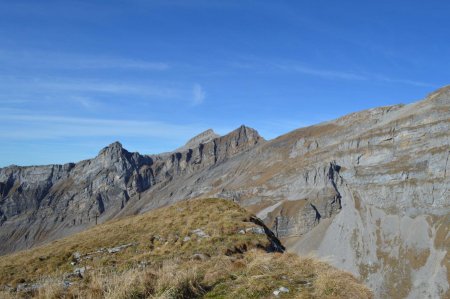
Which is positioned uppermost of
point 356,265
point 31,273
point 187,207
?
point 187,207

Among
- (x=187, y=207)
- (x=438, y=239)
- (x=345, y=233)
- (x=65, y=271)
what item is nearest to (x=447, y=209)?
(x=438, y=239)

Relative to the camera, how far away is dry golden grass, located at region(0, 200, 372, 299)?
10281 mm

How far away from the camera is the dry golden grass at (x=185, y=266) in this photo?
10.3 meters

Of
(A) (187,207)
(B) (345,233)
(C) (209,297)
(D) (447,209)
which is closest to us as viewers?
(C) (209,297)

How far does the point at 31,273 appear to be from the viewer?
2022 centimetres

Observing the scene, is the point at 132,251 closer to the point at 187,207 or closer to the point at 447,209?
the point at 187,207

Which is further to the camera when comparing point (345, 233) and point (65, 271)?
point (345, 233)

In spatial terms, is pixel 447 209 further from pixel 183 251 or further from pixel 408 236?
pixel 183 251

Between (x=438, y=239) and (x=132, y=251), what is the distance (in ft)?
487

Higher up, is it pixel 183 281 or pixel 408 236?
pixel 183 281

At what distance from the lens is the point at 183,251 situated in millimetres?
19641

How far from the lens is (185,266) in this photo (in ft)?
47.1

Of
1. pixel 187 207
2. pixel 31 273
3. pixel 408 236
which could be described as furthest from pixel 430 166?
pixel 31 273

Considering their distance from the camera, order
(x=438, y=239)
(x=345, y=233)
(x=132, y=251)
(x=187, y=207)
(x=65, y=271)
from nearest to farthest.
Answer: (x=65, y=271)
(x=132, y=251)
(x=187, y=207)
(x=438, y=239)
(x=345, y=233)
